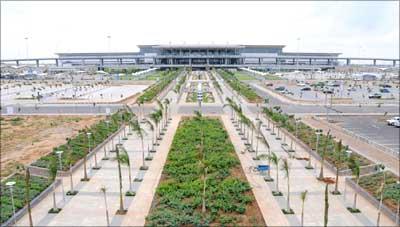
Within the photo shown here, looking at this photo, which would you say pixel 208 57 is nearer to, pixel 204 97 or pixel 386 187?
pixel 204 97

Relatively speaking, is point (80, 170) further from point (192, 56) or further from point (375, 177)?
point (192, 56)

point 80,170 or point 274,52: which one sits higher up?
point 274,52

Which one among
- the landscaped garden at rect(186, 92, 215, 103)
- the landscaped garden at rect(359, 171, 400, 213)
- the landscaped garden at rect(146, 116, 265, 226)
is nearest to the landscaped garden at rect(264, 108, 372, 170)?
the landscaped garden at rect(359, 171, 400, 213)

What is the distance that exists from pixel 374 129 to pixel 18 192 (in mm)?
35025

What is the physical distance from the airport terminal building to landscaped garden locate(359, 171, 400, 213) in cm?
13308

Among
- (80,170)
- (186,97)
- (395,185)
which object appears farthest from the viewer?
(186,97)

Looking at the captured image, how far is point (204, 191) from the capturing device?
20.2 metres

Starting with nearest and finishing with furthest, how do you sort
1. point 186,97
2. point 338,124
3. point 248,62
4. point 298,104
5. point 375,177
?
point 375,177 < point 338,124 < point 298,104 < point 186,97 < point 248,62

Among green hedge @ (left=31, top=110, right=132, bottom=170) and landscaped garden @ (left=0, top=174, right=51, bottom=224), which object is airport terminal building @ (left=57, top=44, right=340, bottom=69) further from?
landscaped garden @ (left=0, top=174, right=51, bottom=224)

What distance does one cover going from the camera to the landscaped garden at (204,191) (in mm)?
19000

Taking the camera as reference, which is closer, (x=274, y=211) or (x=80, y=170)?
(x=274, y=211)

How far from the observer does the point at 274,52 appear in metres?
170

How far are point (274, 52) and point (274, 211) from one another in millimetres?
155683

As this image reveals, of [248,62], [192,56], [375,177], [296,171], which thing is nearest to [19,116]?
[296,171]
